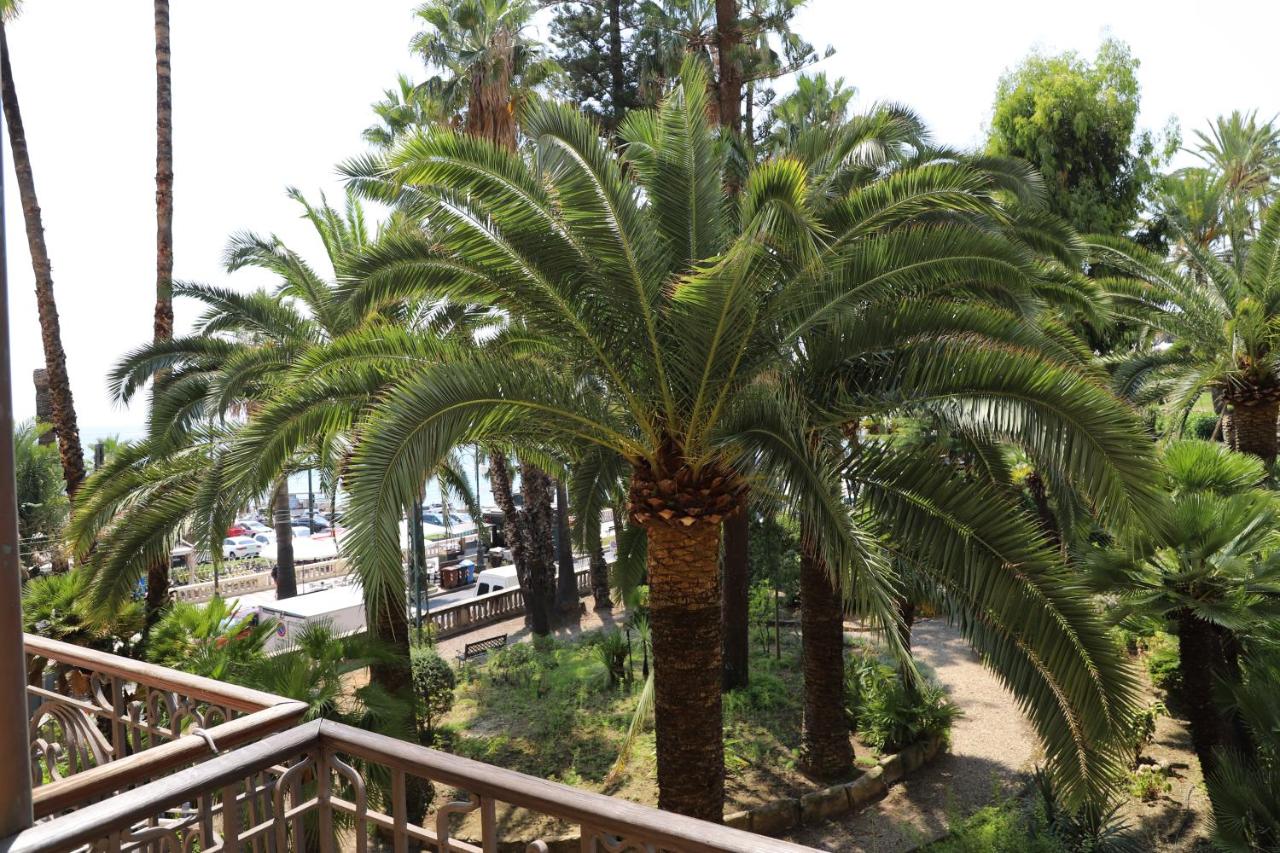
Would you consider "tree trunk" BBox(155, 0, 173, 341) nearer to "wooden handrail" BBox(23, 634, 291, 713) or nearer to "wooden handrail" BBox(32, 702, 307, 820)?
"wooden handrail" BBox(23, 634, 291, 713)

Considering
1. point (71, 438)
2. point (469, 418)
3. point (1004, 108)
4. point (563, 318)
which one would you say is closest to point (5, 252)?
point (469, 418)

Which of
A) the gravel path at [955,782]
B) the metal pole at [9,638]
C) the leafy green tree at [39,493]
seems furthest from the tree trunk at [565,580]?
the metal pole at [9,638]

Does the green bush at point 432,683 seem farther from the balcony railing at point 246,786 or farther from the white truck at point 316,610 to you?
the balcony railing at point 246,786

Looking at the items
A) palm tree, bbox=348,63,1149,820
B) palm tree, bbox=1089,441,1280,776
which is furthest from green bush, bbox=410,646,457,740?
palm tree, bbox=1089,441,1280,776

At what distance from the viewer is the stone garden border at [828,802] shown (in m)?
9.02

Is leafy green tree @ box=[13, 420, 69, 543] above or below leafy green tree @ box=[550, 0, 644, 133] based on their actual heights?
below

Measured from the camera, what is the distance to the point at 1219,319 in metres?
12.7

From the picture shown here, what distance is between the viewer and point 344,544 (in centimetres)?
491

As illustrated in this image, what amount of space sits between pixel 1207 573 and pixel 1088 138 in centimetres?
1714

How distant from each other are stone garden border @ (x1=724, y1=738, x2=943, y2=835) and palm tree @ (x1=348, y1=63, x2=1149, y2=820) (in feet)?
6.28

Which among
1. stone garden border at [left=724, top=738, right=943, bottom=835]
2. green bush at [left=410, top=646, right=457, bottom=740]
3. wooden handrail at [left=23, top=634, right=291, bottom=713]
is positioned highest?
wooden handrail at [left=23, top=634, right=291, bottom=713]

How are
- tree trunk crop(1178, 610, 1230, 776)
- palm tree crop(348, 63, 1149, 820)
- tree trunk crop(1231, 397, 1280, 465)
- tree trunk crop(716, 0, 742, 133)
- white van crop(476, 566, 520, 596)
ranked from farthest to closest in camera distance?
white van crop(476, 566, 520, 596), tree trunk crop(716, 0, 742, 133), tree trunk crop(1231, 397, 1280, 465), tree trunk crop(1178, 610, 1230, 776), palm tree crop(348, 63, 1149, 820)

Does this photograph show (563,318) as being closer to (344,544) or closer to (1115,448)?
(344,544)

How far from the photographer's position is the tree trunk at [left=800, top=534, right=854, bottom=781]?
9.89 meters
